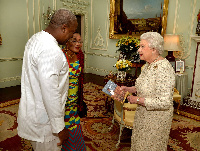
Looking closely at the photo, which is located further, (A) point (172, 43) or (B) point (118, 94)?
(A) point (172, 43)

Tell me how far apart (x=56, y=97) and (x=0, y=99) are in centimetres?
423

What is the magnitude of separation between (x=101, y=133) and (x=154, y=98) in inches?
73.8

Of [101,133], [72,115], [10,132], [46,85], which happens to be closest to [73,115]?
[72,115]

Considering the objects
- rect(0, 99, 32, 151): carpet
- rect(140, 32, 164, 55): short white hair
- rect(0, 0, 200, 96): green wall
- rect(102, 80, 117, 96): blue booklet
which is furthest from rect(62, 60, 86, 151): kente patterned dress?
rect(0, 0, 200, 96): green wall

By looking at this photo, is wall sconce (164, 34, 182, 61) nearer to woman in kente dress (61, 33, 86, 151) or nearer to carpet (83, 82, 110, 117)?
carpet (83, 82, 110, 117)

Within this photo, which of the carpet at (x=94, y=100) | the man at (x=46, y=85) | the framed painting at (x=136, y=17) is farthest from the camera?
the framed painting at (x=136, y=17)

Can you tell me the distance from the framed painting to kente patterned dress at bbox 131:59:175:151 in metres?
4.58

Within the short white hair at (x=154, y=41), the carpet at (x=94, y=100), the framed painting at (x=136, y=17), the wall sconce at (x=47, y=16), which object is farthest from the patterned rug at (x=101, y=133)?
the wall sconce at (x=47, y=16)

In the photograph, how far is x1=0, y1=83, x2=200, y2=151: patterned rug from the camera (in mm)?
2746

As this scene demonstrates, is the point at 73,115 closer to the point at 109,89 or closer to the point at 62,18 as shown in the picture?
the point at 109,89

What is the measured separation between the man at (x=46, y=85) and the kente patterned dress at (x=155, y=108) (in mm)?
784

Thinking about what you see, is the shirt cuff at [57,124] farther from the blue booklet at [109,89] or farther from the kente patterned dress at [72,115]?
the blue booklet at [109,89]

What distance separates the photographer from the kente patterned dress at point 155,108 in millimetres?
1500

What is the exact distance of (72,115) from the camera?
1750mm
